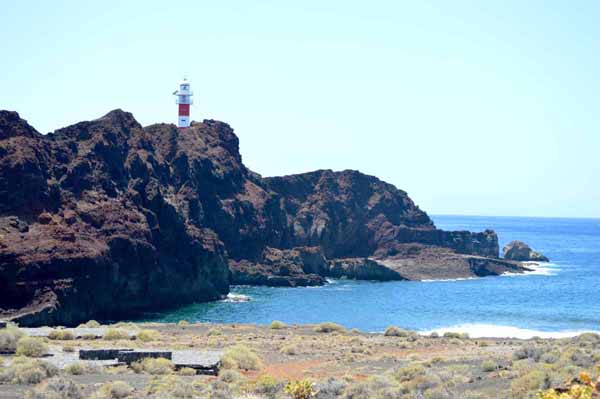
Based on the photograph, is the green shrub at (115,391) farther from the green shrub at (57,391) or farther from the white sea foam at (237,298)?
the white sea foam at (237,298)

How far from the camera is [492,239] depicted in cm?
13612

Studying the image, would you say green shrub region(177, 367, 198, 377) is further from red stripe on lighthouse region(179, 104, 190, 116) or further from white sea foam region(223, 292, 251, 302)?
red stripe on lighthouse region(179, 104, 190, 116)

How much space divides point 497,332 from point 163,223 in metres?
41.7

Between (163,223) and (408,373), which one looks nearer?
(408,373)

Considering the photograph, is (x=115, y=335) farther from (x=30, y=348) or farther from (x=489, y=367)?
(x=489, y=367)

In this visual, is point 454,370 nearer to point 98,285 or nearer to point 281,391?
point 281,391

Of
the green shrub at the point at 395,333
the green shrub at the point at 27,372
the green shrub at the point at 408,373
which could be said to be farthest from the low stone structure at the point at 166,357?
the green shrub at the point at 395,333

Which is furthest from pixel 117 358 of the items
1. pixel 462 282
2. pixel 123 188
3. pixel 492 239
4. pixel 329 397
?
pixel 492 239

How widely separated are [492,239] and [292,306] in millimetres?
70328

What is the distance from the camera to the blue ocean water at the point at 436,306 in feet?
207

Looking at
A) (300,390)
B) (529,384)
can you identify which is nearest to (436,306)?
(300,390)

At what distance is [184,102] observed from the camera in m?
114

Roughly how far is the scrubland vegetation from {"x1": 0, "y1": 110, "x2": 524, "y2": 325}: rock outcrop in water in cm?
2524

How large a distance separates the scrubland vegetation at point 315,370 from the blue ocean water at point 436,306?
76.7 feet
